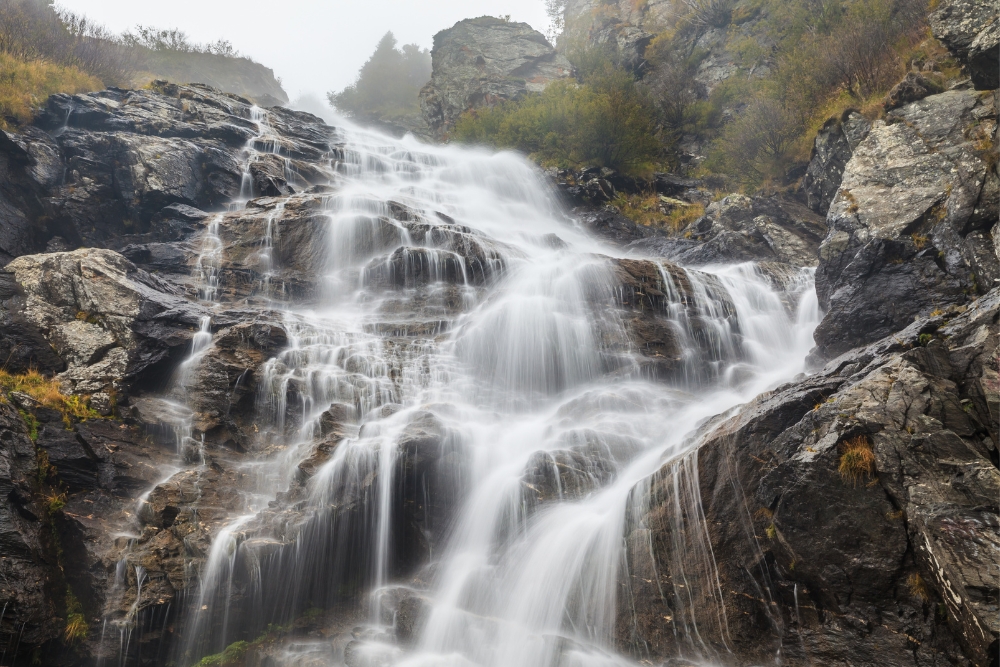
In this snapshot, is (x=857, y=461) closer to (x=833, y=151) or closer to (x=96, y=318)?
(x=833, y=151)

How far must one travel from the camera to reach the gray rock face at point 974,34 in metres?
8.27

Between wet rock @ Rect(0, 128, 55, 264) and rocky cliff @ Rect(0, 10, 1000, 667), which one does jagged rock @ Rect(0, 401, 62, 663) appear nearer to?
rocky cliff @ Rect(0, 10, 1000, 667)

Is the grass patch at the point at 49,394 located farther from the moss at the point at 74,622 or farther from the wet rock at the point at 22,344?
the moss at the point at 74,622

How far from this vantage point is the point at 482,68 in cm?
3019

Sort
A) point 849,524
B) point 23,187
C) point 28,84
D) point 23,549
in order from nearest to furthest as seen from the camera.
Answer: point 849,524, point 23,549, point 23,187, point 28,84

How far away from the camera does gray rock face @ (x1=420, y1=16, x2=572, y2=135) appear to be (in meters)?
29.6

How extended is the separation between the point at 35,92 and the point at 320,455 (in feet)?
53.7

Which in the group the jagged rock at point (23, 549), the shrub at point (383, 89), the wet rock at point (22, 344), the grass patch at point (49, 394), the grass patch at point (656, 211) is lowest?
the jagged rock at point (23, 549)

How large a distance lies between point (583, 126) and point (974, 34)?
13.6m

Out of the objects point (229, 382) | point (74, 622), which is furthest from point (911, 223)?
point (74, 622)

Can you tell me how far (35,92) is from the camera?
51.8 feet

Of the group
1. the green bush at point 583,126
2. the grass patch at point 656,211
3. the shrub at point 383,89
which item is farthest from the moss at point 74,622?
the shrub at point 383,89

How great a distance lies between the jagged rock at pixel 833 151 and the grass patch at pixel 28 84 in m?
21.0

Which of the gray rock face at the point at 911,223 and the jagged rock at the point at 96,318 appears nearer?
the gray rock face at the point at 911,223
